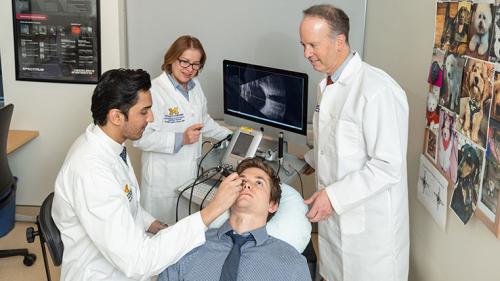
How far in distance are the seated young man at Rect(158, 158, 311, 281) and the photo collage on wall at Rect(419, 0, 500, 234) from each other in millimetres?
562

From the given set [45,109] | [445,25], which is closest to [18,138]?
[45,109]

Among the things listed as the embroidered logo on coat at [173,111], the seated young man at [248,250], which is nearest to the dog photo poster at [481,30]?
the seated young man at [248,250]

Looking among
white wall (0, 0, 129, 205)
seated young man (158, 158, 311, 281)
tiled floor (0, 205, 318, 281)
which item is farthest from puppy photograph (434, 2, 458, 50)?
tiled floor (0, 205, 318, 281)

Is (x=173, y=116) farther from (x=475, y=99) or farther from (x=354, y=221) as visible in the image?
(x=475, y=99)

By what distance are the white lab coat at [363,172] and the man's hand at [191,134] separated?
1.88ft

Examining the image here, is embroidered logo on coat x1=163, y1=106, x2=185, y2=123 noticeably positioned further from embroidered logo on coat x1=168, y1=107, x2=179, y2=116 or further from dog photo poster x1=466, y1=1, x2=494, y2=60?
dog photo poster x1=466, y1=1, x2=494, y2=60

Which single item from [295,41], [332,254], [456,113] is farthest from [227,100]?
[456,113]

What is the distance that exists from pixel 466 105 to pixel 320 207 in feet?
→ 1.86

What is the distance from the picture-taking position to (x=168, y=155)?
235 cm

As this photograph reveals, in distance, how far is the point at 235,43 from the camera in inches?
116

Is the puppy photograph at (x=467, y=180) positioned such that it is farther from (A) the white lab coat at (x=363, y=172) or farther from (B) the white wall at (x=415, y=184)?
(A) the white lab coat at (x=363, y=172)

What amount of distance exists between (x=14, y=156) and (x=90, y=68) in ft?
2.57

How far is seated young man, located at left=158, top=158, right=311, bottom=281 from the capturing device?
156 centimetres

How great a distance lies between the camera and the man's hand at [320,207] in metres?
1.71
